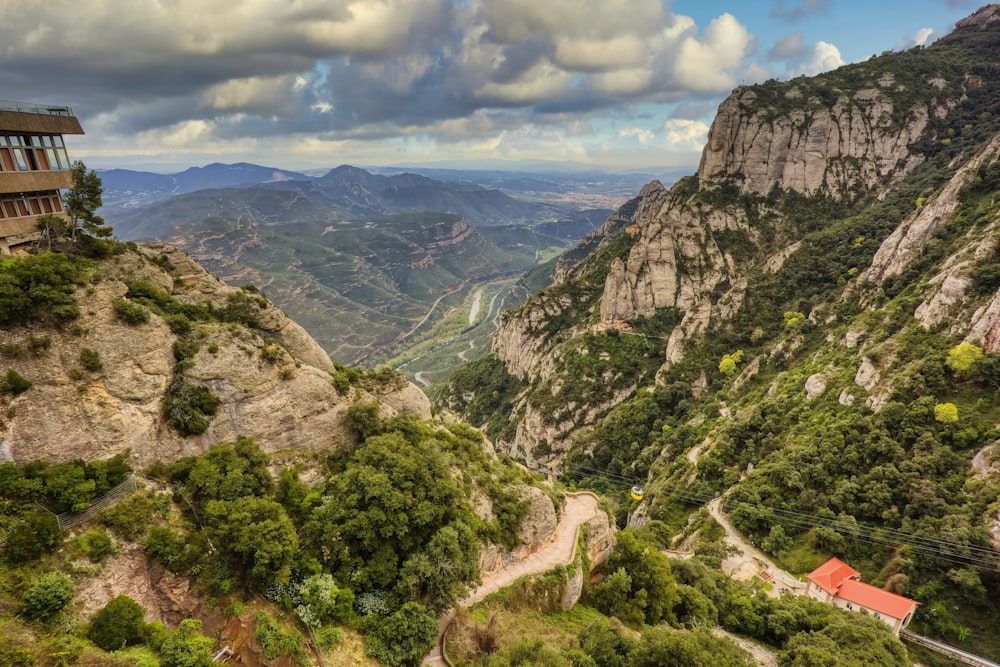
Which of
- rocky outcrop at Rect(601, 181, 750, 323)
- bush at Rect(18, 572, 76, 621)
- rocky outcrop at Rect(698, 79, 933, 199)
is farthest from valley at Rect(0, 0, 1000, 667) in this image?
rocky outcrop at Rect(698, 79, 933, 199)

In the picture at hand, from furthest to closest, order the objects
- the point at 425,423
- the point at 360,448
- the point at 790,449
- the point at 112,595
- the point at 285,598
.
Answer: the point at 790,449 < the point at 425,423 < the point at 360,448 < the point at 285,598 < the point at 112,595

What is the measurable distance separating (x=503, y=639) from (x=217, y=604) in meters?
17.3

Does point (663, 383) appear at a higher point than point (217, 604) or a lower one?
lower

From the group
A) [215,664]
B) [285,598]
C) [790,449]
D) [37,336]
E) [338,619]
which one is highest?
[37,336]

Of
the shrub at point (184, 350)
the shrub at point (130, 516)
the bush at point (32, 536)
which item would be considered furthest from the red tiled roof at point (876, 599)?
the bush at point (32, 536)

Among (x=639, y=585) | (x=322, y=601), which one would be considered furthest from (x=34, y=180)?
(x=639, y=585)

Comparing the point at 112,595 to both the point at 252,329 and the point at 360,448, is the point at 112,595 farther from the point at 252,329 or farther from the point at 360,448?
the point at 252,329

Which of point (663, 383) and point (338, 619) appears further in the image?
point (663, 383)

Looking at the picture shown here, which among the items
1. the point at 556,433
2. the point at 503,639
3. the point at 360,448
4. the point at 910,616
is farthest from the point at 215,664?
the point at 556,433

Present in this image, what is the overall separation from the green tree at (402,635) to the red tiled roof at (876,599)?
145 feet

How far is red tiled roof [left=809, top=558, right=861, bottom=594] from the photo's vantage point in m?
48.7

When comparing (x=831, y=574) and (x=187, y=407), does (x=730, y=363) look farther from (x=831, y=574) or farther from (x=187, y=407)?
(x=187, y=407)

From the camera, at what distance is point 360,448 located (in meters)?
33.7

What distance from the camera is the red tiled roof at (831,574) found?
4873 cm
